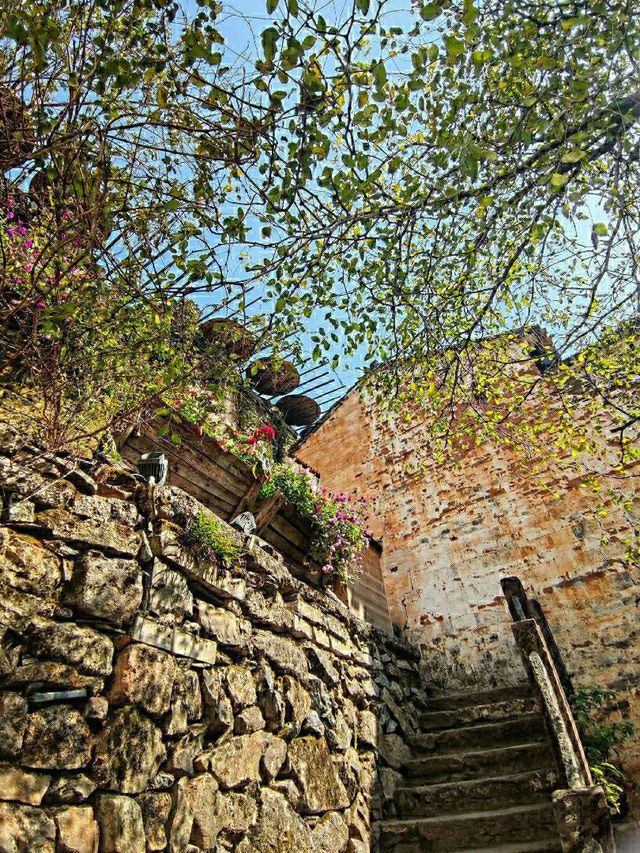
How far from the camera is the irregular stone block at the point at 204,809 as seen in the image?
2232 mm

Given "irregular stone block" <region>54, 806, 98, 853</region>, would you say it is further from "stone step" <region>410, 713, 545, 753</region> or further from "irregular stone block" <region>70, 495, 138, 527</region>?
"stone step" <region>410, 713, 545, 753</region>

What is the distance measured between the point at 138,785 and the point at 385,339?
326cm

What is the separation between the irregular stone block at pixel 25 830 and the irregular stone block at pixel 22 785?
22 mm

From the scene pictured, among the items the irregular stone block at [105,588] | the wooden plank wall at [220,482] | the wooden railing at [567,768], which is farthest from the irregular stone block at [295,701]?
the wooden railing at [567,768]

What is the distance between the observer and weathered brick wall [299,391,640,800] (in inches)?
195

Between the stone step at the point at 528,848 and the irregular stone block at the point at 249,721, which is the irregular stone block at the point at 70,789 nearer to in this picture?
the irregular stone block at the point at 249,721

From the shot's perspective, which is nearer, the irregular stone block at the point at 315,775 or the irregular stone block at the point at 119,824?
the irregular stone block at the point at 119,824

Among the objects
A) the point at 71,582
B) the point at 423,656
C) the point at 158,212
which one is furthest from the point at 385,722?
the point at 158,212

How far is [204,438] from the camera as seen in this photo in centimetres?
439

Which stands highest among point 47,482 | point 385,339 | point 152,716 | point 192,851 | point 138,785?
point 385,339

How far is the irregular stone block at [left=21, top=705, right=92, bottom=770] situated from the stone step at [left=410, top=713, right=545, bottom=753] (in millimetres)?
3359

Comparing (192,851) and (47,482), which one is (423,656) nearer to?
(192,851)

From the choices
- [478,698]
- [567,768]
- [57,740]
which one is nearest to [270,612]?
[57,740]

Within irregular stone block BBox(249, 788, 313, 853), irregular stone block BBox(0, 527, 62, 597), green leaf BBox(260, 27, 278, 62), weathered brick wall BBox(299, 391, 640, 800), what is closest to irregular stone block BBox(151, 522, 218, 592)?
irregular stone block BBox(0, 527, 62, 597)
